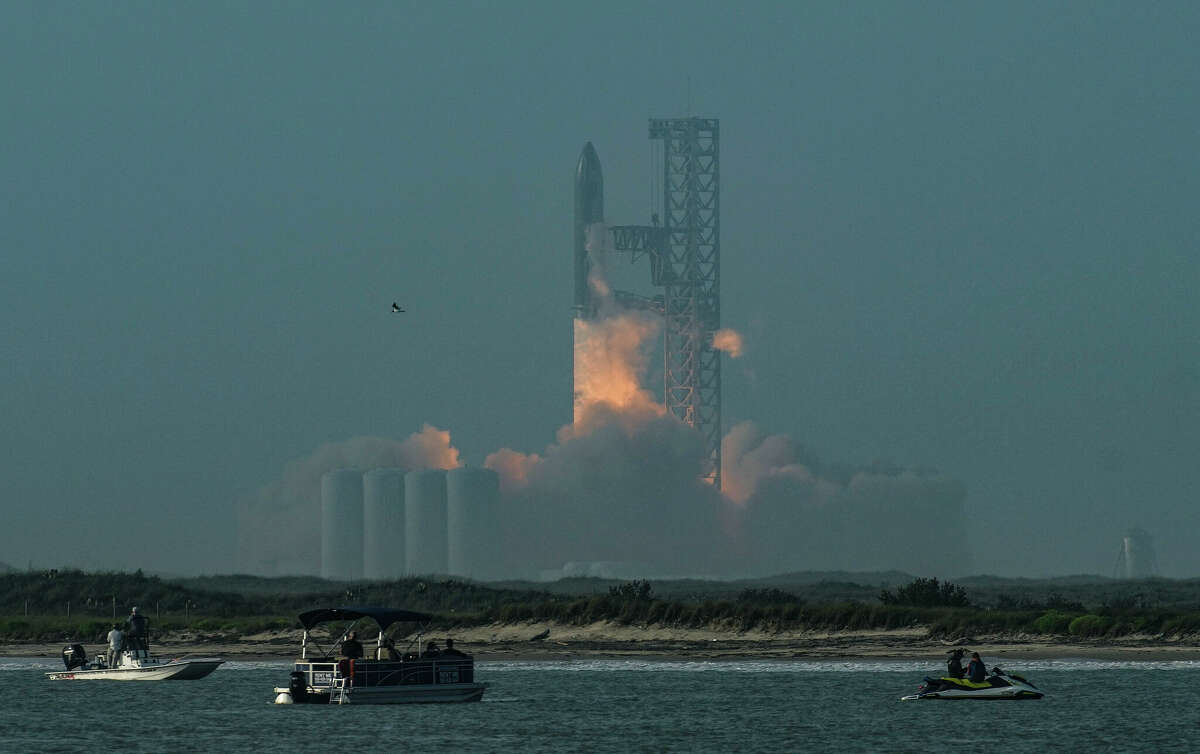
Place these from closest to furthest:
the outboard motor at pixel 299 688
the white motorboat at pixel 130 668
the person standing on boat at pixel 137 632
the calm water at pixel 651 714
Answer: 1. the calm water at pixel 651 714
2. the outboard motor at pixel 299 688
3. the person standing on boat at pixel 137 632
4. the white motorboat at pixel 130 668

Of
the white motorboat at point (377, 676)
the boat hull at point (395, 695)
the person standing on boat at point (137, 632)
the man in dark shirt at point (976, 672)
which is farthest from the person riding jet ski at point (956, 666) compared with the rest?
the person standing on boat at point (137, 632)

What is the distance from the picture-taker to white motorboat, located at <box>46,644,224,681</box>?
370 feet

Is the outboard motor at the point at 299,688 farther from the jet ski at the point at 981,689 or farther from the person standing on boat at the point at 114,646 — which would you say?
the jet ski at the point at 981,689

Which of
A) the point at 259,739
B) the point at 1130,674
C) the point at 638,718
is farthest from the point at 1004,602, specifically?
the point at 259,739

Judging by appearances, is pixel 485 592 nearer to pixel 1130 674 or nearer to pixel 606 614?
pixel 606 614

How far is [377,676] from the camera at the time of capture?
9669 centimetres

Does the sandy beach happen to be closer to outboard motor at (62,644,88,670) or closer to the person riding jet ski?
the person riding jet ski

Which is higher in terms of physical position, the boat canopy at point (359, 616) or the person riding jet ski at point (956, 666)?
the boat canopy at point (359, 616)

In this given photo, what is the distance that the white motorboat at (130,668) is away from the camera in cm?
11269

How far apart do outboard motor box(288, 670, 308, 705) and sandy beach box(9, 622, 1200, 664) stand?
27496 millimetres

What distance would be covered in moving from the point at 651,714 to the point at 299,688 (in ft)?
50.6

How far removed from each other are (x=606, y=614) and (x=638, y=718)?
39.6 m

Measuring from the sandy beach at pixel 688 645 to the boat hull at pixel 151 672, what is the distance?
13.9 m

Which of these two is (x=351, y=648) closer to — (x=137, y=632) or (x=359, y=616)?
(x=359, y=616)
